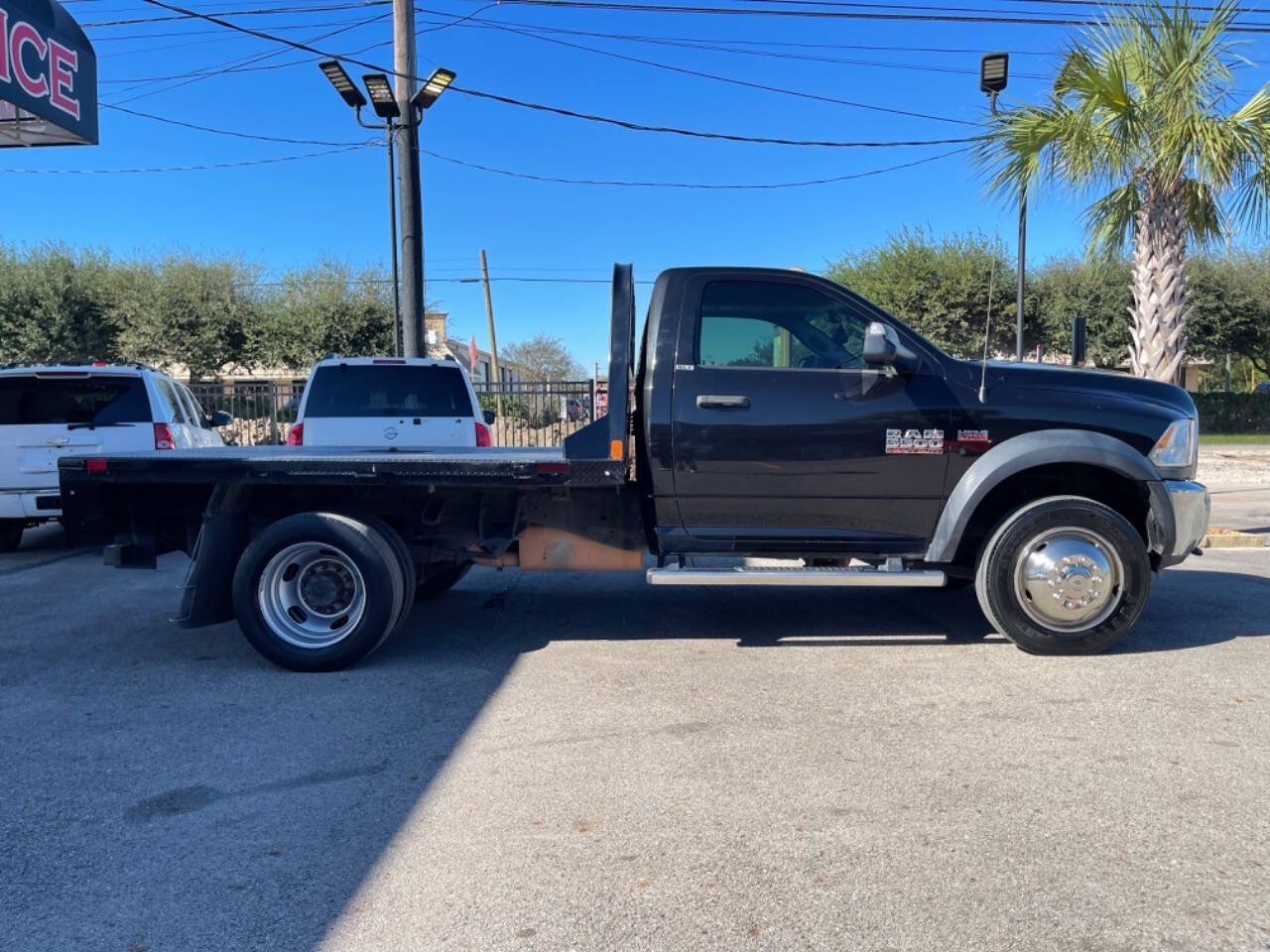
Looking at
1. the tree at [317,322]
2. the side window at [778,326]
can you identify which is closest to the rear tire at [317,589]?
the side window at [778,326]

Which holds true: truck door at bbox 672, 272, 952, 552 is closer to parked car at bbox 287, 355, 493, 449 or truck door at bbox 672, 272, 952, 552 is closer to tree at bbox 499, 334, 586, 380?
parked car at bbox 287, 355, 493, 449

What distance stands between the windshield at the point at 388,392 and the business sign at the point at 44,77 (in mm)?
6045

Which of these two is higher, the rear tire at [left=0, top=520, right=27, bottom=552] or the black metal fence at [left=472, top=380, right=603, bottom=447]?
the black metal fence at [left=472, top=380, right=603, bottom=447]

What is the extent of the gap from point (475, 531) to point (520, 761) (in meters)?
2.05

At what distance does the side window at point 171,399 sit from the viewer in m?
9.65

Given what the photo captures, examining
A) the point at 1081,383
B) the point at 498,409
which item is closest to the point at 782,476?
the point at 1081,383

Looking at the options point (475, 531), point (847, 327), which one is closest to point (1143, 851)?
point (847, 327)

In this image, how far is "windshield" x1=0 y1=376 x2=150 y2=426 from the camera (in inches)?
352

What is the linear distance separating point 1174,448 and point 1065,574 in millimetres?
1030

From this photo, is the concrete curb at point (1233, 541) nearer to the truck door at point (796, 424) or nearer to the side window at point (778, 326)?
the truck door at point (796, 424)

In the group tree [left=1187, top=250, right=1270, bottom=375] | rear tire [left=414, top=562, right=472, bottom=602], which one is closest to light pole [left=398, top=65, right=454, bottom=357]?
rear tire [left=414, top=562, right=472, bottom=602]

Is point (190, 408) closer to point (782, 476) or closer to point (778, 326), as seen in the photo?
point (778, 326)

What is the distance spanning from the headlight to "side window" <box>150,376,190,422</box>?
29.8 feet

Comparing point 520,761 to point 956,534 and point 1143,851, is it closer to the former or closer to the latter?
point 1143,851
